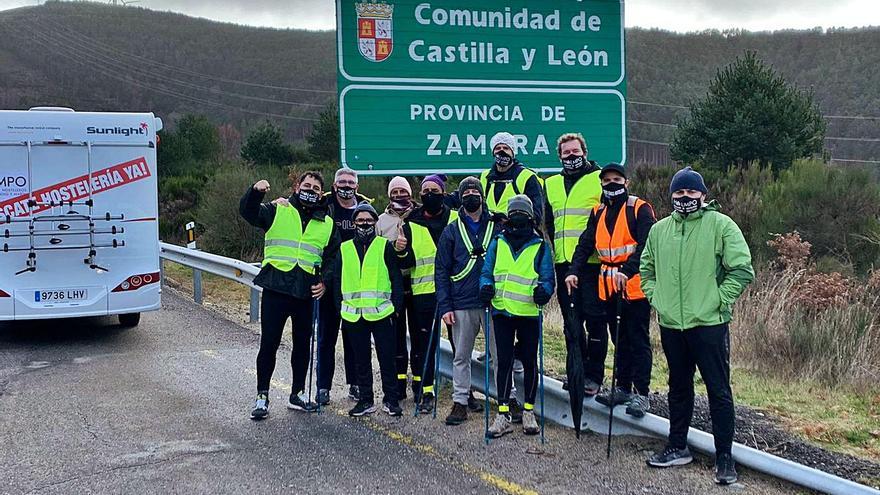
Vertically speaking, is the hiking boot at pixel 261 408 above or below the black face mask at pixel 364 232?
below

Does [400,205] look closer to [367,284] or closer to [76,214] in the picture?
[367,284]

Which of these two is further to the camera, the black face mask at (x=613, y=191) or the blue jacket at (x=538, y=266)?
the blue jacket at (x=538, y=266)

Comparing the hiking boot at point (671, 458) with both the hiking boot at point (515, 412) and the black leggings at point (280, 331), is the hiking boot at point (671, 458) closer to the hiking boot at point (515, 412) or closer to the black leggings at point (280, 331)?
the hiking boot at point (515, 412)

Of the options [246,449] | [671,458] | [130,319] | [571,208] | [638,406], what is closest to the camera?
[671,458]

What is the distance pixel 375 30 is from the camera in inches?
326

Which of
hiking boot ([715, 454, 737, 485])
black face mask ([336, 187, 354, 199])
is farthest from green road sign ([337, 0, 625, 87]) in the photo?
hiking boot ([715, 454, 737, 485])

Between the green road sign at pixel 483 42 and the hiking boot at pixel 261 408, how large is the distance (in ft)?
10.2

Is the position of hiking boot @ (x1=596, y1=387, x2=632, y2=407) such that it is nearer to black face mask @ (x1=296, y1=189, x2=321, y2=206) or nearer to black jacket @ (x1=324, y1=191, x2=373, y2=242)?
black jacket @ (x1=324, y1=191, x2=373, y2=242)

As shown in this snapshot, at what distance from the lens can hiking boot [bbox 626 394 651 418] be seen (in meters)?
5.80

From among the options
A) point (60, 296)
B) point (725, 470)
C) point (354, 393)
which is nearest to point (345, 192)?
point (354, 393)

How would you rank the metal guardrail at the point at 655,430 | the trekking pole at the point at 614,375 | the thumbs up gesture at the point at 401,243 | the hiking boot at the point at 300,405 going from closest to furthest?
the metal guardrail at the point at 655,430 → the trekking pole at the point at 614,375 → the thumbs up gesture at the point at 401,243 → the hiking boot at the point at 300,405

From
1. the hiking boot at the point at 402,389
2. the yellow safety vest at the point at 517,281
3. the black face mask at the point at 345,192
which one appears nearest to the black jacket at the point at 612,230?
the yellow safety vest at the point at 517,281

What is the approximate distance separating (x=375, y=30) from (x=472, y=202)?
260 cm

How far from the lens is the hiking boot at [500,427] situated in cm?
615
